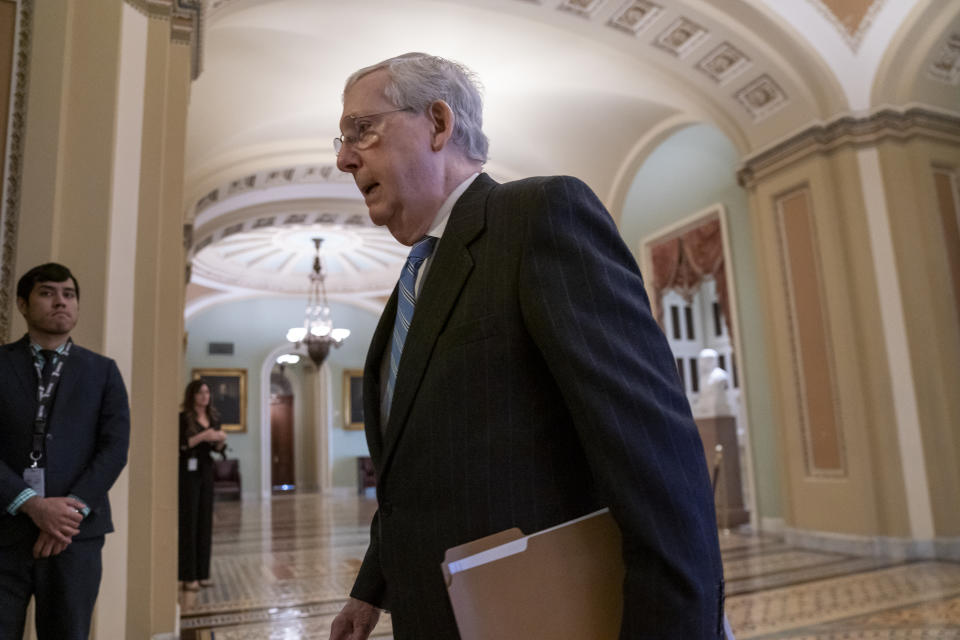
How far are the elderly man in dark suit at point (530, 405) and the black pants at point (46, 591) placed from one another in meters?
1.52

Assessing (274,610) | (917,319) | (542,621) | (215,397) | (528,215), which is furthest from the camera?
(215,397)

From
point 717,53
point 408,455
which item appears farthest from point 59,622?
point 717,53

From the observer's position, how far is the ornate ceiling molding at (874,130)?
6.18m

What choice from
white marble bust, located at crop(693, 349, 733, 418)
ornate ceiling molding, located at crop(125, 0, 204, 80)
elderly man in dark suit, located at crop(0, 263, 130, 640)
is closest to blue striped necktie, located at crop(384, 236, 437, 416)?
elderly man in dark suit, located at crop(0, 263, 130, 640)

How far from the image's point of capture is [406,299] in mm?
1089

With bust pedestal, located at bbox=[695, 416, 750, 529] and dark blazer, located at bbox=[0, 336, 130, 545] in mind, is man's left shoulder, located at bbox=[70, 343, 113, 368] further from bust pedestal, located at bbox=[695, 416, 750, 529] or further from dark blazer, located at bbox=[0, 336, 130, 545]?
bust pedestal, located at bbox=[695, 416, 750, 529]

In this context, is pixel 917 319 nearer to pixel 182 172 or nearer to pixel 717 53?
pixel 717 53

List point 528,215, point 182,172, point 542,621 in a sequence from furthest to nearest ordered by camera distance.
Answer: point 182,172
point 528,215
point 542,621

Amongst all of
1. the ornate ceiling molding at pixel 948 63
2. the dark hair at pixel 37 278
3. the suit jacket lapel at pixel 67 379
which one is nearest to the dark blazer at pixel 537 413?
the suit jacket lapel at pixel 67 379

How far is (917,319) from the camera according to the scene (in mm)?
6008

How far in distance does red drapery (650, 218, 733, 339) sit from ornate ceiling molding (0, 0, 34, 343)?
6.94 metres

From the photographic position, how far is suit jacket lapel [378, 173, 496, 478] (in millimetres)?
949

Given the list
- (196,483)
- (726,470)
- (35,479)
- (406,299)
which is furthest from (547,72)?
(406,299)

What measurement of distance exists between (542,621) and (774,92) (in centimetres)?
678
